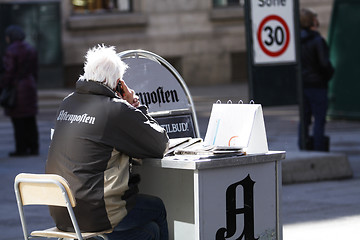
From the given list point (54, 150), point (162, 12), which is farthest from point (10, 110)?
point (162, 12)

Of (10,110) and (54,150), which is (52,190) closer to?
(54,150)

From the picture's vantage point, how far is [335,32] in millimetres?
15586

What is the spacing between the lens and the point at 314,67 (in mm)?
10750

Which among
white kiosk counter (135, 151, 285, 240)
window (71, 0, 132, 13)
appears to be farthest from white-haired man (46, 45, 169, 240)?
window (71, 0, 132, 13)

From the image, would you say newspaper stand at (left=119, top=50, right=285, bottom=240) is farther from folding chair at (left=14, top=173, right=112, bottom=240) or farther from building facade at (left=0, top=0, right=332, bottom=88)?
building facade at (left=0, top=0, right=332, bottom=88)

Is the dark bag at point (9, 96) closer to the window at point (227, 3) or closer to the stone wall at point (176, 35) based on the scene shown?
the stone wall at point (176, 35)

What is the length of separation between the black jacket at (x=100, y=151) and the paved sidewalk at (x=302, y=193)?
2.23 m

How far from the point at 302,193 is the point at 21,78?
4.52 meters

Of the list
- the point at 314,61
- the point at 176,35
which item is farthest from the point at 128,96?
the point at 176,35

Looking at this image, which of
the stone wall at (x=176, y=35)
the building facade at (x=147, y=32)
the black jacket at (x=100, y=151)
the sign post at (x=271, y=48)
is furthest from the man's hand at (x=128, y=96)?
the stone wall at (x=176, y=35)

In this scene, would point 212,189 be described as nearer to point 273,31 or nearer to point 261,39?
point 261,39

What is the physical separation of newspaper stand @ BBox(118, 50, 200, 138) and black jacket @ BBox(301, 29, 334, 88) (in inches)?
177

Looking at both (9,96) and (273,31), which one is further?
(9,96)

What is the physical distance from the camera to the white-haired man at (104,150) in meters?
4.90
